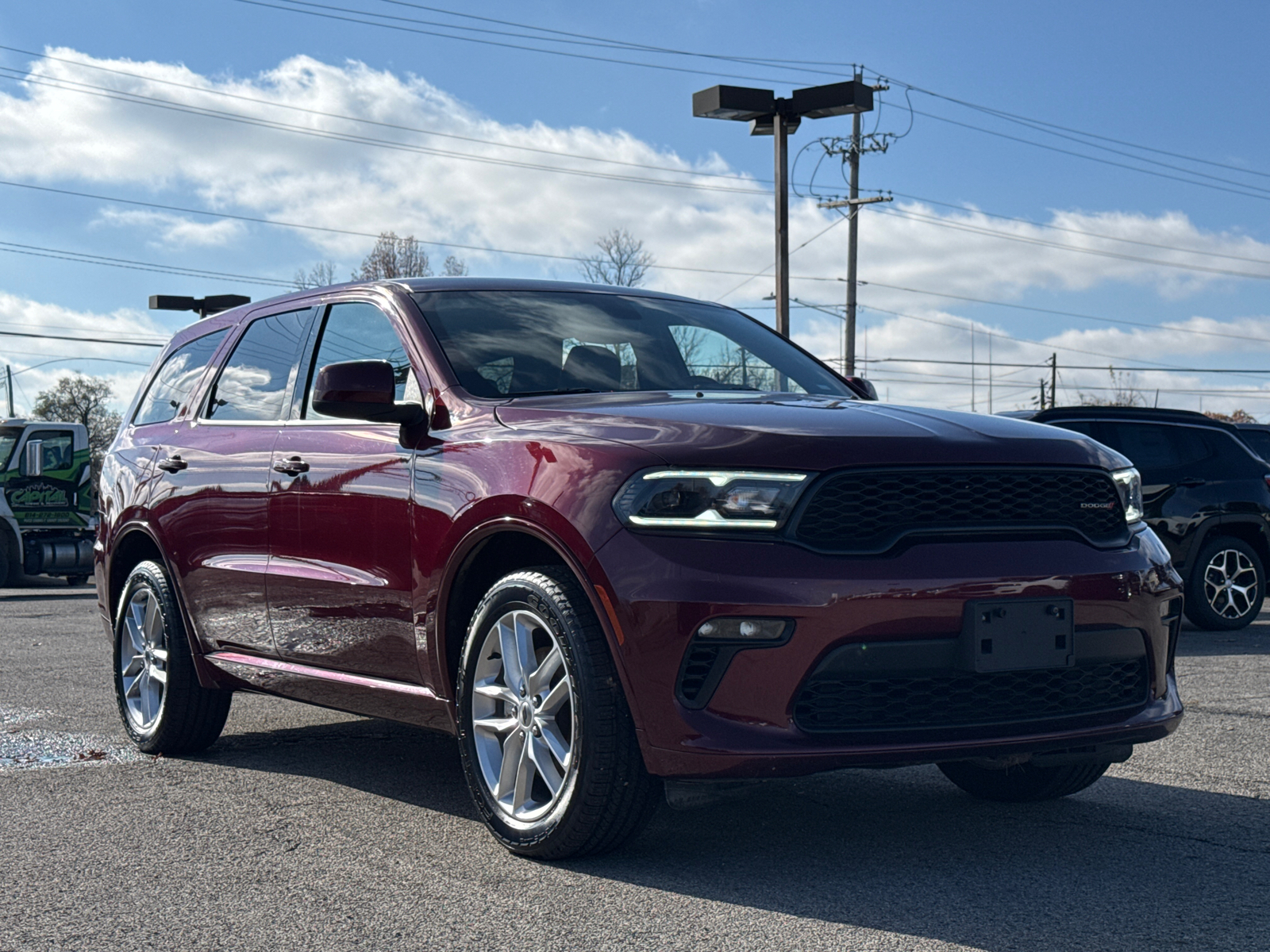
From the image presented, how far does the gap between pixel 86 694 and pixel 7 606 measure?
30.0 feet

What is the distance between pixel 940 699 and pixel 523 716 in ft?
3.84

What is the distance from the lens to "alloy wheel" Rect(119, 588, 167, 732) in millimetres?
6012

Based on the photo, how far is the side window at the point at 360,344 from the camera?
4812mm

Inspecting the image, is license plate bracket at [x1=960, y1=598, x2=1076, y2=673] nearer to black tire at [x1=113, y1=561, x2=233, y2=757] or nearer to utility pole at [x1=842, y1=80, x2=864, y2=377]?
black tire at [x1=113, y1=561, x2=233, y2=757]

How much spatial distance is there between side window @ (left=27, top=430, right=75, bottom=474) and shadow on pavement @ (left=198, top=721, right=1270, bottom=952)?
15.8 meters

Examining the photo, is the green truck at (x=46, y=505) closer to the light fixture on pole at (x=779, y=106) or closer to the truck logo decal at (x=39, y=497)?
the truck logo decal at (x=39, y=497)

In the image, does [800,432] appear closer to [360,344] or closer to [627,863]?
[627,863]

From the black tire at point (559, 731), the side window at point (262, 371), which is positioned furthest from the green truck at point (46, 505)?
the black tire at point (559, 731)

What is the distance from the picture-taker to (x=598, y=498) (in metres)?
3.76

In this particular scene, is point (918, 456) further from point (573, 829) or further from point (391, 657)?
point (391, 657)

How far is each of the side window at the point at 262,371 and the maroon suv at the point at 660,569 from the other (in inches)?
9.1

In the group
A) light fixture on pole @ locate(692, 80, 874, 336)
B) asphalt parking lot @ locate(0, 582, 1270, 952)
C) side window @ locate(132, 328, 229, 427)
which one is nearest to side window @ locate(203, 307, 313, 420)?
side window @ locate(132, 328, 229, 427)

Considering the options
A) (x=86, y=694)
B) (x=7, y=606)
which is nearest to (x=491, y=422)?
(x=86, y=694)

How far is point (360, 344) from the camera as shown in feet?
17.0
